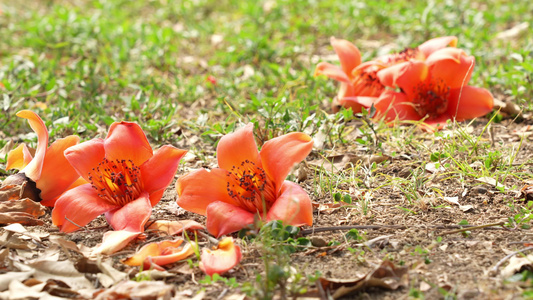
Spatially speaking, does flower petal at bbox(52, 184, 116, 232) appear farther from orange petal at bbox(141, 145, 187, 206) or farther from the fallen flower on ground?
the fallen flower on ground

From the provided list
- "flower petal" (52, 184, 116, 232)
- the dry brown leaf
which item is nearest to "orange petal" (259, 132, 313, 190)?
the dry brown leaf

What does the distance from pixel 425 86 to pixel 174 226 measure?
1627 mm

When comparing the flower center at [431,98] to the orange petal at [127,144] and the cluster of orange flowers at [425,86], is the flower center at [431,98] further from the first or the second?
the orange petal at [127,144]

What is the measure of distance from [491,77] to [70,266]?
2.74 meters

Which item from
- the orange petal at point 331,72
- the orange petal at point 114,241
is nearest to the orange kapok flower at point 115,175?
the orange petal at point 114,241

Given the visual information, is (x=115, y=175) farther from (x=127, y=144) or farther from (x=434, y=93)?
(x=434, y=93)

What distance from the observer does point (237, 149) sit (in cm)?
213

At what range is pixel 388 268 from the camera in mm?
1743

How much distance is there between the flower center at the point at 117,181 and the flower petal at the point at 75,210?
0.13ft

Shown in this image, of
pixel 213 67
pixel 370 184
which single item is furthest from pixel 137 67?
pixel 370 184

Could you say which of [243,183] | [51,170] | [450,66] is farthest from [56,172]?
[450,66]

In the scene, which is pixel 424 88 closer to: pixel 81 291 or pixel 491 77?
pixel 491 77

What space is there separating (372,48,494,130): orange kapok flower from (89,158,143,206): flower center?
1.41 meters

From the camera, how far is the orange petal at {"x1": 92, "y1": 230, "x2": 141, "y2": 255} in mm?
1955
